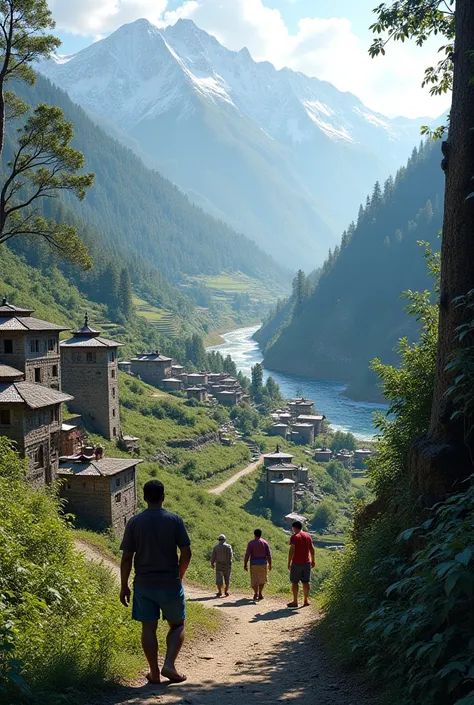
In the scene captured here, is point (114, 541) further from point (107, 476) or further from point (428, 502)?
point (428, 502)

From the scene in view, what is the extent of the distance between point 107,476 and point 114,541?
2.75 m

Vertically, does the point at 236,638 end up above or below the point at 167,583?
below

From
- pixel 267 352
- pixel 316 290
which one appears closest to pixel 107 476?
pixel 267 352

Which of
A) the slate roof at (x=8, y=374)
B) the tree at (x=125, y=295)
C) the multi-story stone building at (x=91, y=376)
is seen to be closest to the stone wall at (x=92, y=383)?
the multi-story stone building at (x=91, y=376)

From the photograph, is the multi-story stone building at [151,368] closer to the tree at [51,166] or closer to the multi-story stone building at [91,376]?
the multi-story stone building at [91,376]

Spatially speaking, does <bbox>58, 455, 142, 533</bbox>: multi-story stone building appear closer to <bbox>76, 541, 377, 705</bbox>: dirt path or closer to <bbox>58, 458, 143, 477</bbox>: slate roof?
<bbox>58, 458, 143, 477</bbox>: slate roof

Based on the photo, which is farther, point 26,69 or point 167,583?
point 26,69

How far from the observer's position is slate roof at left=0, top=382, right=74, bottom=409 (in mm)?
26344

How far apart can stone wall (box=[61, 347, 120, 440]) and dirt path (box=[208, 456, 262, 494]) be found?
13102 millimetres

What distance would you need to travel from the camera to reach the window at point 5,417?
2650 cm

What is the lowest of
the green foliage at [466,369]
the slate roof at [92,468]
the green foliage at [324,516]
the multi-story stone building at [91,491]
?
the green foliage at [324,516]

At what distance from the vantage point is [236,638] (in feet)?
39.7

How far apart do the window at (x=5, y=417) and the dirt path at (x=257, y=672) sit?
14879 millimetres

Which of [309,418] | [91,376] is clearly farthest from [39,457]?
[309,418]
